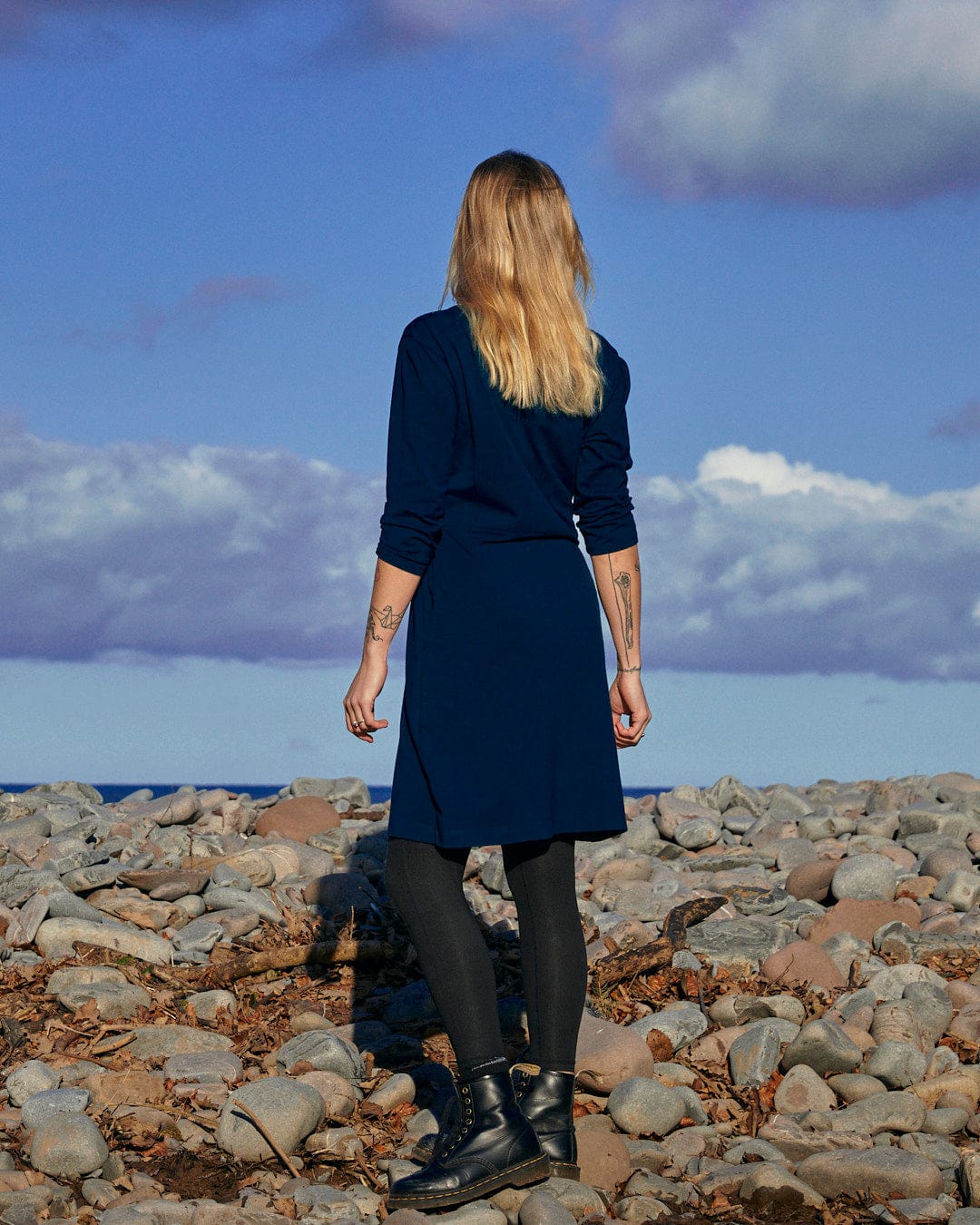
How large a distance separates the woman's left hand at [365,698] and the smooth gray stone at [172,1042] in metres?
2.03

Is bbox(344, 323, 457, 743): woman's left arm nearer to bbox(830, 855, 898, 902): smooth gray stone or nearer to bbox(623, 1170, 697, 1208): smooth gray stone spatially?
bbox(623, 1170, 697, 1208): smooth gray stone

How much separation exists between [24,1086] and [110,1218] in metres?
1.13

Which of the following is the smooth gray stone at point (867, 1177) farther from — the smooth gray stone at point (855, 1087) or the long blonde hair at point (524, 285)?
the long blonde hair at point (524, 285)

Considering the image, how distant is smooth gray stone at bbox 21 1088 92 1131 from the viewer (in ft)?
14.7

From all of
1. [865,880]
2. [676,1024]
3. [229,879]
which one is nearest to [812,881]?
[865,880]

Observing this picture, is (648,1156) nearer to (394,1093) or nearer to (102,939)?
(394,1093)

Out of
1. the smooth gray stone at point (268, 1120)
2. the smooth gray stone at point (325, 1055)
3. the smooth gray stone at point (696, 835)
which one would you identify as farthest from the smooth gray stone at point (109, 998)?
the smooth gray stone at point (696, 835)

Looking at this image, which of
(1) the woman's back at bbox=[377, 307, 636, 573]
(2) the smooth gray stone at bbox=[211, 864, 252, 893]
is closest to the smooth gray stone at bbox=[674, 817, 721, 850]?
(2) the smooth gray stone at bbox=[211, 864, 252, 893]

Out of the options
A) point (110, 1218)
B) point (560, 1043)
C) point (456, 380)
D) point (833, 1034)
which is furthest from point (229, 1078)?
point (456, 380)

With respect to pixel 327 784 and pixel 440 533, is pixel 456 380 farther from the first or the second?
pixel 327 784

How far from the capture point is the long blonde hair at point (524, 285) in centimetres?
379

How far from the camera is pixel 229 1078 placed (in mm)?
4816

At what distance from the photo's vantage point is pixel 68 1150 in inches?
166

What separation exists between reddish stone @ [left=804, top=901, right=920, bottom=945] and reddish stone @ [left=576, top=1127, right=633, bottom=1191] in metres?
2.57
